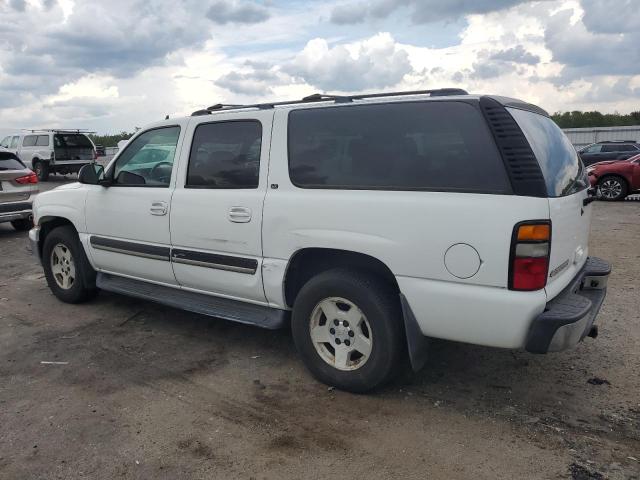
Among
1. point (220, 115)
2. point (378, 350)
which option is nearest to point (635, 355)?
point (378, 350)

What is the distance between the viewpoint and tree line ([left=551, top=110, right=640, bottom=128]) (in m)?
46.0

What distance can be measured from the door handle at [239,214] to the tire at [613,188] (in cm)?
1356

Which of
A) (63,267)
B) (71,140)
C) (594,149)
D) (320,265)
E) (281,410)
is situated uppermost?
(71,140)

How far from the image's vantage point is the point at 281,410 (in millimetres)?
3396

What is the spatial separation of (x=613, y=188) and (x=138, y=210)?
1375 centimetres

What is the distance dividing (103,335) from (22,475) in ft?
6.64

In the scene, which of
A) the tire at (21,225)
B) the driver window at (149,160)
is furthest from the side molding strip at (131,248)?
the tire at (21,225)

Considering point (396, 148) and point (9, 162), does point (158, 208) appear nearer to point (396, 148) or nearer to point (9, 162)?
point (396, 148)

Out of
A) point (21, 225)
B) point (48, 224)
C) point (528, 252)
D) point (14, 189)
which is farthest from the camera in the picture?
point (21, 225)

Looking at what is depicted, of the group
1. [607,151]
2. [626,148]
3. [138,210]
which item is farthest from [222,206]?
[626,148]

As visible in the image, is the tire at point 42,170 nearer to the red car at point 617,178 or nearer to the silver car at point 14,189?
the silver car at point 14,189

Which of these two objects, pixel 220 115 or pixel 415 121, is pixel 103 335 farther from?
pixel 415 121

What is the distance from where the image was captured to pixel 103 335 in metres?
4.73

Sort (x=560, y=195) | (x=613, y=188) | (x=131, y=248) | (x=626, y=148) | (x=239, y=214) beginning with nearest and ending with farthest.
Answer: (x=560, y=195) → (x=239, y=214) → (x=131, y=248) → (x=613, y=188) → (x=626, y=148)
